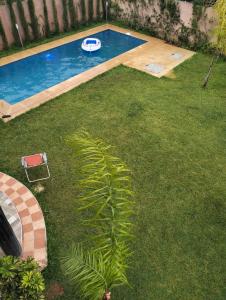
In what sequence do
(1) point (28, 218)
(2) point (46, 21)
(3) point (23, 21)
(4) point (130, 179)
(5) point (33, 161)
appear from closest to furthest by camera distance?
(1) point (28, 218), (5) point (33, 161), (4) point (130, 179), (3) point (23, 21), (2) point (46, 21)

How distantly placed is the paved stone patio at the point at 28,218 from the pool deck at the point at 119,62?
14.6 ft

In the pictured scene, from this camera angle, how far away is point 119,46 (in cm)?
2089

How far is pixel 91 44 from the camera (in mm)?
19828

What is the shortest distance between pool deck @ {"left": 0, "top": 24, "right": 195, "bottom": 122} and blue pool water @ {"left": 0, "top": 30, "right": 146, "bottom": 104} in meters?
0.60

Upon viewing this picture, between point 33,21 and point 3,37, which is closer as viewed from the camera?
point 3,37

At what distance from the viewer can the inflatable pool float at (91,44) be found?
19.7 metres

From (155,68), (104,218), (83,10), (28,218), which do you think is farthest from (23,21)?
(104,218)

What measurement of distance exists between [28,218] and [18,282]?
363 centimetres

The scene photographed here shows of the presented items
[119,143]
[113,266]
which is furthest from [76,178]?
[113,266]

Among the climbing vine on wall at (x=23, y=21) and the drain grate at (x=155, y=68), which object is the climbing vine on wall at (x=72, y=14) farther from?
the drain grate at (x=155, y=68)

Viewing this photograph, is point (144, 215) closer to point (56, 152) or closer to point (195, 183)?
point (195, 183)

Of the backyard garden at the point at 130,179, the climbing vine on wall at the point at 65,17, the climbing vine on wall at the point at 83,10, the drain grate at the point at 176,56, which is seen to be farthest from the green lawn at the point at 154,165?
the climbing vine on wall at the point at 83,10

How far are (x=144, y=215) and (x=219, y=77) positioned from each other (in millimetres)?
10911

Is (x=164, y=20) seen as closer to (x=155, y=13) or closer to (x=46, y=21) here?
(x=155, y=13)
